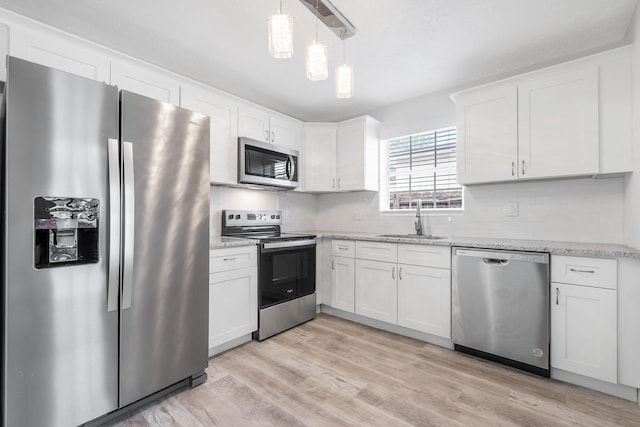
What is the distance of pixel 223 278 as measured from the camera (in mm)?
2373

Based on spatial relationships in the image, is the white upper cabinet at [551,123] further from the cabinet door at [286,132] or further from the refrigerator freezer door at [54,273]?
the refrigerator freezer door at [54,273]

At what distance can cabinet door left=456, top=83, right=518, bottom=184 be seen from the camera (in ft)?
7.95

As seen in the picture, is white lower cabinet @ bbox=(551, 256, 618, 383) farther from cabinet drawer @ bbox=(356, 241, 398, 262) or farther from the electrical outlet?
cabinet drawer @ bbox=(356, 241, 398, 262)

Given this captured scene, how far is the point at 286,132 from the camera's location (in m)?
3.41

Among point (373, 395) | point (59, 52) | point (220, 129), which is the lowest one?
point (373, 395)

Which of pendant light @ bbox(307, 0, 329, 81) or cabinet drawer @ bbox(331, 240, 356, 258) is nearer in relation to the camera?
pendant light @ bbox(307, 0, 329, 81)

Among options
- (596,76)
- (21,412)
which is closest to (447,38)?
(596,76)

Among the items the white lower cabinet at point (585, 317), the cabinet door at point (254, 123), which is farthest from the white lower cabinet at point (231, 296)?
the white lower cabinet at point (585, 317)

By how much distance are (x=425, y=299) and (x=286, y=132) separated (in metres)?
2.29

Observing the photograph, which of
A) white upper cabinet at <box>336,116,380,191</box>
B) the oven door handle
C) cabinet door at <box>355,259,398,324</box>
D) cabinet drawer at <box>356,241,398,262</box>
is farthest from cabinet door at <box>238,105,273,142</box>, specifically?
cabinet door at <box>355,259,398,324</box>

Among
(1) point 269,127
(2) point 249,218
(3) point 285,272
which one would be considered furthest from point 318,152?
(3) point 285,272

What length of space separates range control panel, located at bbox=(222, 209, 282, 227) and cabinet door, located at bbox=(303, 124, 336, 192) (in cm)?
53

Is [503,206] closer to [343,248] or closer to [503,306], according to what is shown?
[503,306]

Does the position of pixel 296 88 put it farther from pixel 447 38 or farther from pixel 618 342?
pixel 618 342
